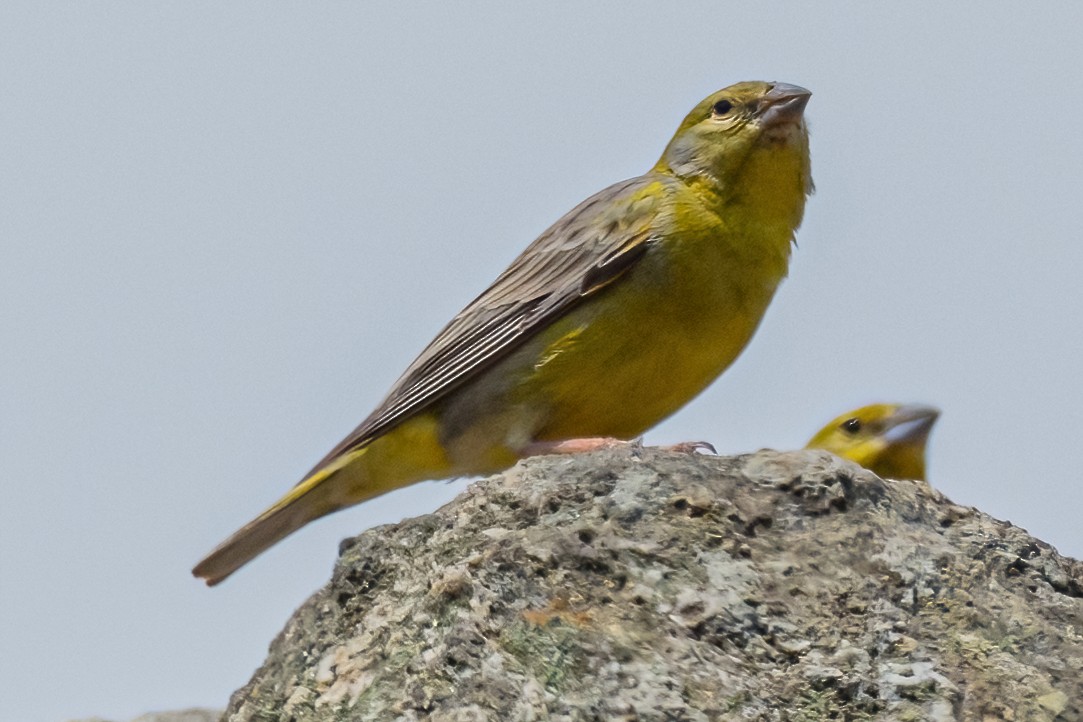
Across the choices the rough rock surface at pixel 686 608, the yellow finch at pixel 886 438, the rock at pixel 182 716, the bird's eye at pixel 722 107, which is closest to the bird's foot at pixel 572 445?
the rough rock surface at pixel 686 608

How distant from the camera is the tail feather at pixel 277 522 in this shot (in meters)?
6.45

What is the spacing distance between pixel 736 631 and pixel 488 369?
2621 millimetres

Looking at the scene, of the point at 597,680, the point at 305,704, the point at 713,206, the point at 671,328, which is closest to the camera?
the point at 597,680

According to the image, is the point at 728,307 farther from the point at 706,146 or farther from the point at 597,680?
the point at 597,680

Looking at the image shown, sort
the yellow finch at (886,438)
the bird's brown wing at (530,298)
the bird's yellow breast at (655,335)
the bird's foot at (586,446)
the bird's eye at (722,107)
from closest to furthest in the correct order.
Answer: the bird's foot at (586,446) < the bird's yellow breast at (655,335) < the bird's brown wing at (530,298) < the bird's eye at (722,107) < the yellow finch at (886,438)

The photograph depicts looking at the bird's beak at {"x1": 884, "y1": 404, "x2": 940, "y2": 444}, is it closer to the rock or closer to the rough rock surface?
the rough rock surface

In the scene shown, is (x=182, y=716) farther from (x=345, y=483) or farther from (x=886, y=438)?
(x=886, y=438)

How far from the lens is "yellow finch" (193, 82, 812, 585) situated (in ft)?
19.5

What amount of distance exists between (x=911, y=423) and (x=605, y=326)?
195 centimetres

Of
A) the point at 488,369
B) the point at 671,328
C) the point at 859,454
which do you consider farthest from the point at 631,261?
the point at 859,454

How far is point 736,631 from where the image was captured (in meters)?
3.83

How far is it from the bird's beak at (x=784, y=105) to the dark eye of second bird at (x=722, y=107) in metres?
0.21

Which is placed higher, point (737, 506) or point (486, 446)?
point (486, 446)

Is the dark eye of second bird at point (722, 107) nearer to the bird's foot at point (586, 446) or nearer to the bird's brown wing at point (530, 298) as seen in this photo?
the bird's brown wing at point (530, 298)
